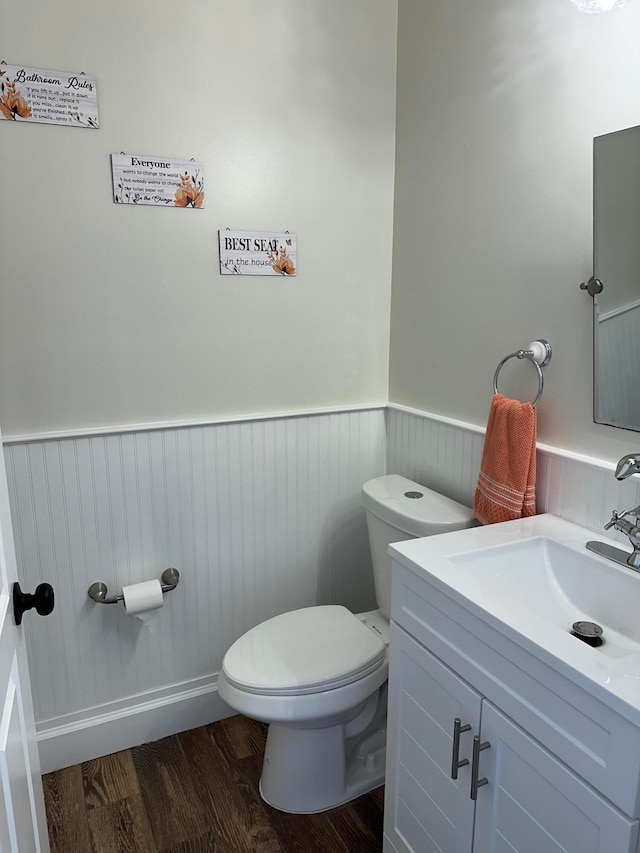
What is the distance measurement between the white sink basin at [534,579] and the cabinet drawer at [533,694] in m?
0.03

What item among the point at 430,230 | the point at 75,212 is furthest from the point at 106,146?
the point at 430,230

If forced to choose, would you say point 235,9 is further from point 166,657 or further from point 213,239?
point 166,657

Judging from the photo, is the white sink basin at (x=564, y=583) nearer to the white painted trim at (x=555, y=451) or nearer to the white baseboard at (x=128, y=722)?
the white painted trim at (x=555, y=451)

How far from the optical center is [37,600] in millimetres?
949

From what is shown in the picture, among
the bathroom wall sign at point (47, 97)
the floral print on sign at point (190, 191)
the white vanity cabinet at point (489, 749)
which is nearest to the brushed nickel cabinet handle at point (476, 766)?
the white vanity cabinet at point (489, 749)

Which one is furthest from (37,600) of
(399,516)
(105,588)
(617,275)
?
(617,275)

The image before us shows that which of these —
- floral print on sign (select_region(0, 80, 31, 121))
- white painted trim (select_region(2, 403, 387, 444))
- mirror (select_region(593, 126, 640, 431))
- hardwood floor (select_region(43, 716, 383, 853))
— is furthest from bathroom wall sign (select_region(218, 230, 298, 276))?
hardwood floor (select_region(43, 716, 383, 853))

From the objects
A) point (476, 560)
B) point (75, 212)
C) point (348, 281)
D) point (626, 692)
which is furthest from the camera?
point (348, 281)

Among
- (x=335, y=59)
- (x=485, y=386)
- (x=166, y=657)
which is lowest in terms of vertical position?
(x=166, y=657)

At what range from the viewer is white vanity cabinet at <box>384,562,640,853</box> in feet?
2.83

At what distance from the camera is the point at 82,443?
1.74 m

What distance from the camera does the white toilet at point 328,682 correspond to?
1530 millimetres

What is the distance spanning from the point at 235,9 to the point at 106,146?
57 centimetres

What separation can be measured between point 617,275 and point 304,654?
1229 millimetres
